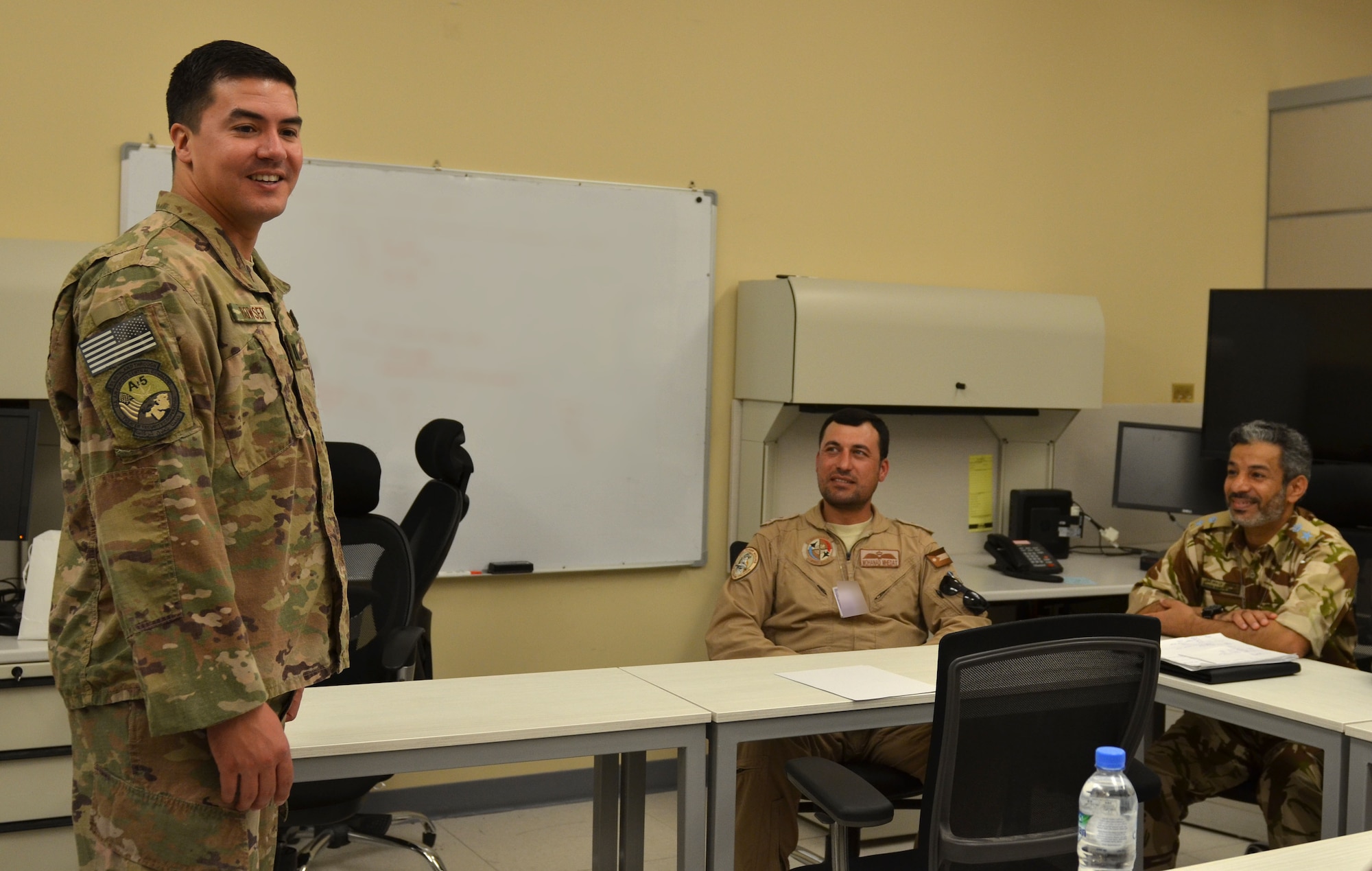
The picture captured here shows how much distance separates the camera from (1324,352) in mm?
4094

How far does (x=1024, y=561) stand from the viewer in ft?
13.0

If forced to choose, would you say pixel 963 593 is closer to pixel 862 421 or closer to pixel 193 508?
pixel 862 421

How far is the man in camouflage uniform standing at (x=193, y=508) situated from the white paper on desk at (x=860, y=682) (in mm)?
1127

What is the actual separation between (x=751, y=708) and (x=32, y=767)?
164 centimetres

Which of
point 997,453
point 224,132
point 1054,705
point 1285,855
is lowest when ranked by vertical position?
point 1285,855

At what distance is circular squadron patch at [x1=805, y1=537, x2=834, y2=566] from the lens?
318 cm

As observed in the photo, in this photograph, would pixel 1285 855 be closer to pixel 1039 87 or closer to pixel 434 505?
pixel 434 505

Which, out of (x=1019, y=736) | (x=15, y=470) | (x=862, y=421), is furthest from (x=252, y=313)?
(x=862, y=421)

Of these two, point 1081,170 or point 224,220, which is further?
point 1081,170

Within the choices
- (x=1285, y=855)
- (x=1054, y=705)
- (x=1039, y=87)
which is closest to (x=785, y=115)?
(x=1039, y=87)

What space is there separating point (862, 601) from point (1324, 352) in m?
2.11

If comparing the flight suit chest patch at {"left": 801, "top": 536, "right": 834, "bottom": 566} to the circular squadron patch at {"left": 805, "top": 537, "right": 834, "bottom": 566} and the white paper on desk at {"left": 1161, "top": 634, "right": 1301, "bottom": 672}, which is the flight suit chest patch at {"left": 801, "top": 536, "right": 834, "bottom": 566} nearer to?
the circular squadron patch at {"left": 805, "top": 537, "right": 834, "bottom": 566}

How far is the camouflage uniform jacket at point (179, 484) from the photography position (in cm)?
132

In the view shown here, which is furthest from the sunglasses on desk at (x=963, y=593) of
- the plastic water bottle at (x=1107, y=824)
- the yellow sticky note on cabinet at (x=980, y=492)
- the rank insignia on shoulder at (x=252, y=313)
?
the rank insignia on shoulder at (x=252, y=313)
